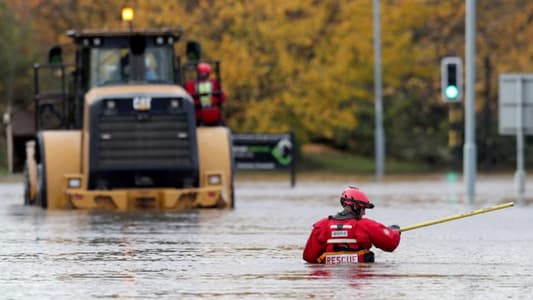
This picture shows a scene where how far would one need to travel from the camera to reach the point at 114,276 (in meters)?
15.7

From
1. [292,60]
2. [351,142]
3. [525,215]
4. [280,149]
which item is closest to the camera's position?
[525,215]

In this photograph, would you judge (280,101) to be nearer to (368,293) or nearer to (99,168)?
(99,168)

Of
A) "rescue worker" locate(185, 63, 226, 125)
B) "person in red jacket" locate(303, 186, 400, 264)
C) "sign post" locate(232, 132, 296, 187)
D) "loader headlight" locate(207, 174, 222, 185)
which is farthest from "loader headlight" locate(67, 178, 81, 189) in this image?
"sign post" locate(232, 132, 296, 187)

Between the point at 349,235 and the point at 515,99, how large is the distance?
22.2 m

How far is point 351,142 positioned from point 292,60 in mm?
6653

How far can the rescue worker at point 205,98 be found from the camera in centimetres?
3030

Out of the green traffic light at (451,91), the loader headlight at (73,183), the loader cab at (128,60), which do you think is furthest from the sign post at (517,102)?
the loader headlight at (73,183)

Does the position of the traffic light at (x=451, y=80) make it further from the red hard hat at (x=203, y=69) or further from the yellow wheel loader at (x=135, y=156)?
the yellow wheel loader at (x=135, y=156)

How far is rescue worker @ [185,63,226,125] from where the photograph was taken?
99.4 ft

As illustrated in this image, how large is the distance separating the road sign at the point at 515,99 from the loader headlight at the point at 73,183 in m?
13.0

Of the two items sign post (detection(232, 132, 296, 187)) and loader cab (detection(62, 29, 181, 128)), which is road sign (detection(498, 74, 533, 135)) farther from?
loader cab (detection(62, 29, 181, 128))

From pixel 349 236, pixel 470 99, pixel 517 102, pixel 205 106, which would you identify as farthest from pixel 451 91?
pixel 349 236

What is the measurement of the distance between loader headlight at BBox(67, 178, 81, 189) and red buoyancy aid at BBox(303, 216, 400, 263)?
39.4ft

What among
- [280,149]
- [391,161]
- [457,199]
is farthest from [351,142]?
[457,199]
